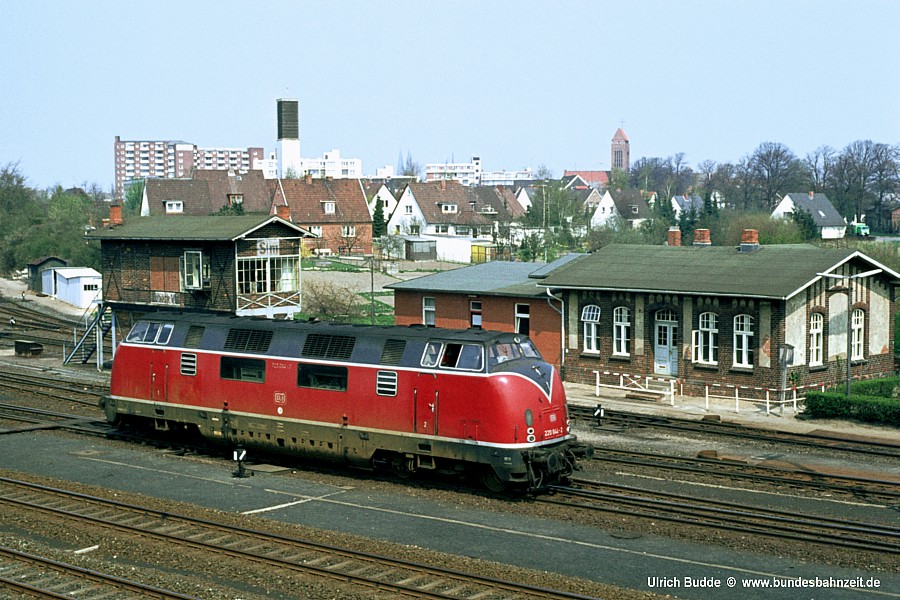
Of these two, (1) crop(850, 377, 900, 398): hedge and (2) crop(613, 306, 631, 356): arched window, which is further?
(2) crop(613, 306, 631, 356): arched window

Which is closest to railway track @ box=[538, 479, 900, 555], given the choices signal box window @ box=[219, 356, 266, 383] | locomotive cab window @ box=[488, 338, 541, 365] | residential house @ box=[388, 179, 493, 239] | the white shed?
locomotive cab window @ box=[488, 338, 541, 365]

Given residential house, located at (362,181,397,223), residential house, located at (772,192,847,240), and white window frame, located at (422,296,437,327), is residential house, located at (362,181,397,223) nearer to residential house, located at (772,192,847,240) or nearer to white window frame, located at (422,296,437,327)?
residential house, located at (772,192,847,240)

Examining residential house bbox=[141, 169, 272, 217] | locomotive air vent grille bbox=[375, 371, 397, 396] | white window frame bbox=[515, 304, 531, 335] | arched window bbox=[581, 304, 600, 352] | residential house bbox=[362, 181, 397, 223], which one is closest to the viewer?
locomotive air vent grille bbox=[375, 371, 397, 396]

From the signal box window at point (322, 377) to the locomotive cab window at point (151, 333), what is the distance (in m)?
4.58

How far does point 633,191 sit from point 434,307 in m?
107

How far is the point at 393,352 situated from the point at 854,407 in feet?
50.8

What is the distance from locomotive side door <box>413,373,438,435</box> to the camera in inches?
796

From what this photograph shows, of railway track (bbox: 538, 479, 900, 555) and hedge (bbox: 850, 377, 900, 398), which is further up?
hedge (bbox: 850, 377, 900, 398)

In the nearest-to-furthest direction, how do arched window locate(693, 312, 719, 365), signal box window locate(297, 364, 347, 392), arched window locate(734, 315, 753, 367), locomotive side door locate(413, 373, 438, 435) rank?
locomotive side door locate(413, 373, 438, 435), signal box window locate(297, 364, 347, 392), arched window locate(734, 315, 753, 367), arched window locate(693, 312, 719, 365)

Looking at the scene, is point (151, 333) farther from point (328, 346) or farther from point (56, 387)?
point (56, 387)

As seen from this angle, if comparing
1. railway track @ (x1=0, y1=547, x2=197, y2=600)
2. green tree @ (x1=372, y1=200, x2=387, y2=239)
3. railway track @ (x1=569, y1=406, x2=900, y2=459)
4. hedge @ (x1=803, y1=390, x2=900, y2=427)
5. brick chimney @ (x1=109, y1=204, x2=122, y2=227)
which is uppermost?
green tree @ (x1=372, y1=200, x2=387, y2=239)

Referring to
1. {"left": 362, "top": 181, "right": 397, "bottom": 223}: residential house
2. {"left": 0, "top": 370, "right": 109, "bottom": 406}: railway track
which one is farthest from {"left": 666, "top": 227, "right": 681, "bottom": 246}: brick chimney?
{"left": 362, "top": 181, "right": 397, "bottom": 223}: residential house

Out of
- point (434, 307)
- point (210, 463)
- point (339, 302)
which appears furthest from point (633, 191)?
point (210, 463)

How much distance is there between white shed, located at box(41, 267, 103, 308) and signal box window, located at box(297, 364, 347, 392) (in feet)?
136
